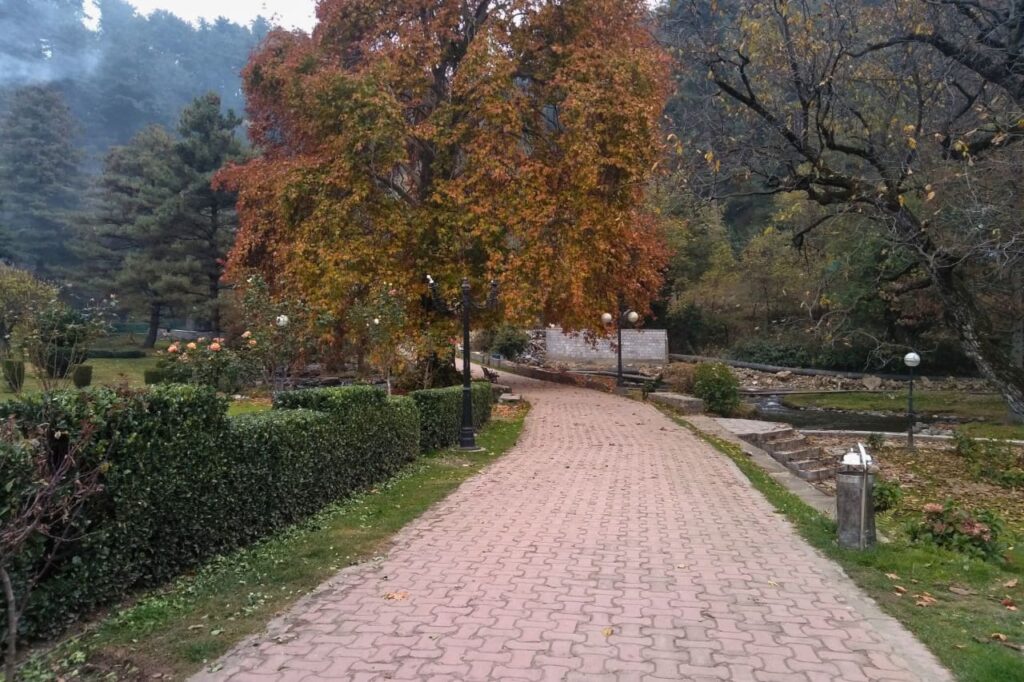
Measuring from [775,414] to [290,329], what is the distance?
1694 cm

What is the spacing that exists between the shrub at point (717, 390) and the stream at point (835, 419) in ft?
6.40

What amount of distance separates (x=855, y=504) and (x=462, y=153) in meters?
15.4

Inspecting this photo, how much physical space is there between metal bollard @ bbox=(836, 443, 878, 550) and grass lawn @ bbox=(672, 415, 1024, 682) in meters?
0.12

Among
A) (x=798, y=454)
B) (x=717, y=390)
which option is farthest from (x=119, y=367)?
(x=798, y=454)

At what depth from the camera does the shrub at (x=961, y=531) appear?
6.15 meters

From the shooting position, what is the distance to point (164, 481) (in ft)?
16.2

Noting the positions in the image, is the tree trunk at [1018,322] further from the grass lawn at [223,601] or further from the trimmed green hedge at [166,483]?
the trimmed green hedge at [166,483]

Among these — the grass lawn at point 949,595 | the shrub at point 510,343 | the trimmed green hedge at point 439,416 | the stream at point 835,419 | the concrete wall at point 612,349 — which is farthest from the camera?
the shrub at point 510,343

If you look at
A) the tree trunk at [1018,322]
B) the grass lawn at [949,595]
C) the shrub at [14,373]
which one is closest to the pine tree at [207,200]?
the shrub at [14,373]

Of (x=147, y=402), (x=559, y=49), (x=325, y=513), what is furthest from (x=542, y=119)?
(x=147, y=402)

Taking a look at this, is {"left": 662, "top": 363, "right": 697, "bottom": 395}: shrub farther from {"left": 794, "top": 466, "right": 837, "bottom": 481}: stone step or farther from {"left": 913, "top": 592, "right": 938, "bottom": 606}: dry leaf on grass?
{"left": 913, "top": 592, "right": 938, "bottom": 606}: dry leaf on grass

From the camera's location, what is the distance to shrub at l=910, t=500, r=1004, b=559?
6148 mm

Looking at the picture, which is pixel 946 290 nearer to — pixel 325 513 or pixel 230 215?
pixel 325 513

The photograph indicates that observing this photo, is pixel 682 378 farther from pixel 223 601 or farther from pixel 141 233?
pixel 141 233
